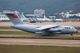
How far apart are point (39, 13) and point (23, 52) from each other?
16775cm

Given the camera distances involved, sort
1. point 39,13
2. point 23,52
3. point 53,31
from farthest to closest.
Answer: point 39,13 → point 53,31 → point 23,52

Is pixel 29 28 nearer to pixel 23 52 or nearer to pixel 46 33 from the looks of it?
pixel 46 33

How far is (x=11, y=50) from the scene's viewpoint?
2797 centimetres

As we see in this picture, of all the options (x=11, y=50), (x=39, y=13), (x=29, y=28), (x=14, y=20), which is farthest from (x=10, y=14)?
(x=39, y=13)

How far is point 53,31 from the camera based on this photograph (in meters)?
48.2

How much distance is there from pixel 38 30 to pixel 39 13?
5753 inches

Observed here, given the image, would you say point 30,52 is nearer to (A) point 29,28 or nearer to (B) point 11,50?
(B) point 11,50

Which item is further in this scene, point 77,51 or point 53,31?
point 53,31

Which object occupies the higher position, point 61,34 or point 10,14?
point 10,14

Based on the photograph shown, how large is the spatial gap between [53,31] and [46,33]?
1.23m

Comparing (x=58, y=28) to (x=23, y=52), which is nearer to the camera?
(x=23, y=52)

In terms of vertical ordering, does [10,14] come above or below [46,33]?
above

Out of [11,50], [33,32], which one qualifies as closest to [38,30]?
[33,32]

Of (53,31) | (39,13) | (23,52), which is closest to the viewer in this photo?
(23,52)
